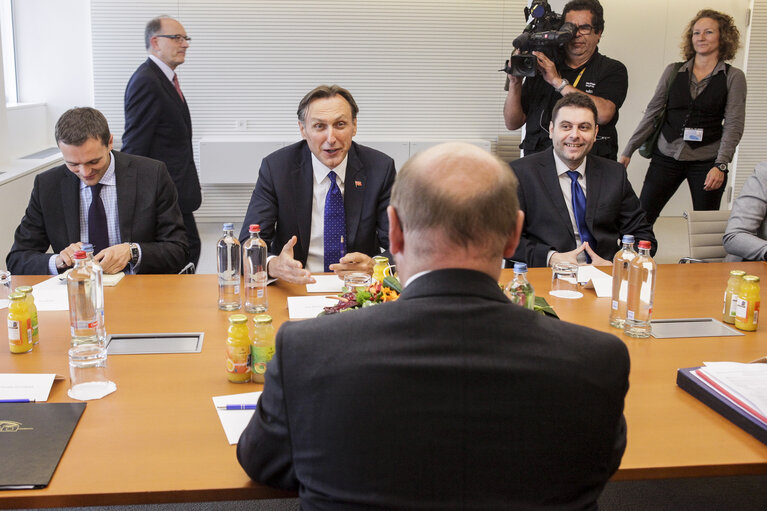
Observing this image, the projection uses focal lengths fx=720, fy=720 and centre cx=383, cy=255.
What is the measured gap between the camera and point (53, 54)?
658 centimetres

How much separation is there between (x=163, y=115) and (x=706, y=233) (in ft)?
10.8

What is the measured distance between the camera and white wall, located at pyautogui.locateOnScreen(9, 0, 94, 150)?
646 centimetres

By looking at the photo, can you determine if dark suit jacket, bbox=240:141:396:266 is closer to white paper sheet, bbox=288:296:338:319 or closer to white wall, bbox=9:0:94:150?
white paper sheet, bbox=288:296:338:319

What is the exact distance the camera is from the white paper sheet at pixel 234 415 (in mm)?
1586

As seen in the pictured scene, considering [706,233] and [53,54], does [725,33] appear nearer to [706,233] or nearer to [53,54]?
[706,233]

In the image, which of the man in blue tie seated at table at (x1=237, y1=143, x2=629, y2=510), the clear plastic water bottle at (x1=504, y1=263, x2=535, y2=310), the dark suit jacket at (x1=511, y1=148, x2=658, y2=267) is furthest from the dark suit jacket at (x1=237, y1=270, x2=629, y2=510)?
the dark suit jacket at (x1=511, y1=148, x2=658, y2=267)

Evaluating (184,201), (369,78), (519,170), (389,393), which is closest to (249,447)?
(389,393)

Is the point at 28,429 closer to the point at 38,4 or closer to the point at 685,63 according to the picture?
the point at 685,63

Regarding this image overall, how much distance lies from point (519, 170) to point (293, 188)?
1102 millimetres

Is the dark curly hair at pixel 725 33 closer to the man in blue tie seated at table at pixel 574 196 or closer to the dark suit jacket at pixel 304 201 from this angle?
the man in blue tie seated at table at pixel 574 196

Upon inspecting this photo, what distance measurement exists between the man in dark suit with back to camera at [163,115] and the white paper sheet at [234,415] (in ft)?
9.43

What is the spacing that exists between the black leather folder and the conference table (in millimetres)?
21

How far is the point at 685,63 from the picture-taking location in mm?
4980

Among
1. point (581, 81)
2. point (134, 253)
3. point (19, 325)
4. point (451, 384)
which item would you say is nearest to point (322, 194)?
point (134, 253)
